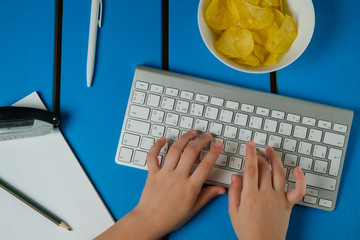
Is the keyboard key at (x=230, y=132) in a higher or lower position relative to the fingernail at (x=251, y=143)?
higher

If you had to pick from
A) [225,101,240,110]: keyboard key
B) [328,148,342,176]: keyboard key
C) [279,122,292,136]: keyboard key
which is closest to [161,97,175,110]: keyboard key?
[225,101,240,110]: keyboard key

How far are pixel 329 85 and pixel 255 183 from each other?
0.83 feet

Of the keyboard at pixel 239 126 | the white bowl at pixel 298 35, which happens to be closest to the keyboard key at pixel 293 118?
the keyboard at pixel 239 126

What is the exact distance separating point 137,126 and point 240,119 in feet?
0.64

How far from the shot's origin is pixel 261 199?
1.97ft

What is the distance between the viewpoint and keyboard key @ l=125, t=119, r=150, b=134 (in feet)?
2.02

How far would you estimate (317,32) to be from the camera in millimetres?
660

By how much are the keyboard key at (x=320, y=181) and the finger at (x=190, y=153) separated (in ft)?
0.66

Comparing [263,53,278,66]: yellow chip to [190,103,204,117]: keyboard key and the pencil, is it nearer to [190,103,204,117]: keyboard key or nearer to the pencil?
[190,103,204,117]: keyboard key

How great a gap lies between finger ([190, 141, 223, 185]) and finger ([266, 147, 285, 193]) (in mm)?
95

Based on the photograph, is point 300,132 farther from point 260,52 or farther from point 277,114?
point 260,52

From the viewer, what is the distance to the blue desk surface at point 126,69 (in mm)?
626

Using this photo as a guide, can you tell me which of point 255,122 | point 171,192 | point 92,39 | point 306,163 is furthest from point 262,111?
point 92,39

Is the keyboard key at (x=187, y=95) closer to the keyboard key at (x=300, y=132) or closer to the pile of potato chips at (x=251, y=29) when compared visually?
the pile of potato chips at (x=251, y=29)
